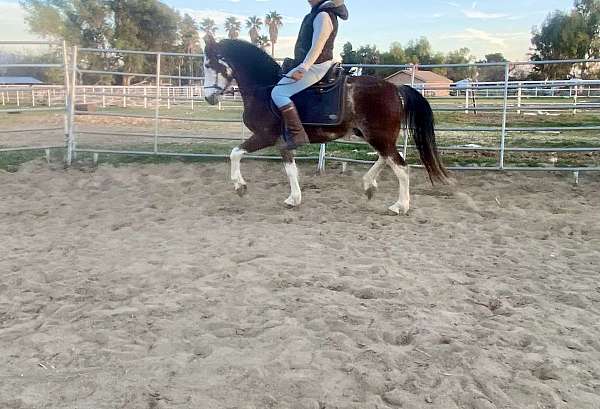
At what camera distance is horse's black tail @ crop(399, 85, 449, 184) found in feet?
18.7

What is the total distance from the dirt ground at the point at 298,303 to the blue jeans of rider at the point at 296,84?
118cm

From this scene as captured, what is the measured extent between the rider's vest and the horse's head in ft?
2.82

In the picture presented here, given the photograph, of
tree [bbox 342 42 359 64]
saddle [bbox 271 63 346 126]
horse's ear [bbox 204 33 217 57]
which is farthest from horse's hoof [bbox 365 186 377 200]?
tree [bbox 342 42 359 64]

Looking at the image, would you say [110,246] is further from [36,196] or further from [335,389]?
[335,389]

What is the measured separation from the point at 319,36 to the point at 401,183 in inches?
68.2

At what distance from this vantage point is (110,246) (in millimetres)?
4426

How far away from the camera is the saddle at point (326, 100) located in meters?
5.47

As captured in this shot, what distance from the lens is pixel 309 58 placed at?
5164mm

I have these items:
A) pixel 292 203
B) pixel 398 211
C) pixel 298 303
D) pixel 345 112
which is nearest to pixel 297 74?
pixel 345 112

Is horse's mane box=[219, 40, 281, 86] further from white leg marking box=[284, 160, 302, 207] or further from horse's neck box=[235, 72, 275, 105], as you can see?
white leg marking box=[284, 160, 302, 207]

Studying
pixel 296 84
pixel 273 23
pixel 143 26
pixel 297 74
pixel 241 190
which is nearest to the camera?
pixel 297 74

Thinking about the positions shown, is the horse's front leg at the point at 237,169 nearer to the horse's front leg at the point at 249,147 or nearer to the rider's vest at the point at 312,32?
the horse's front leg at the point at 249,147

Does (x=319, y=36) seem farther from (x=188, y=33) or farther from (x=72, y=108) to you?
(x=188, y=33)

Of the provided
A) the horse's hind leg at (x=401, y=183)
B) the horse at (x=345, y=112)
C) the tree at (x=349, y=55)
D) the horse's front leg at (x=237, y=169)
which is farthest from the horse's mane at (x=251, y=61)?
the tree at (x=349, y=55)
